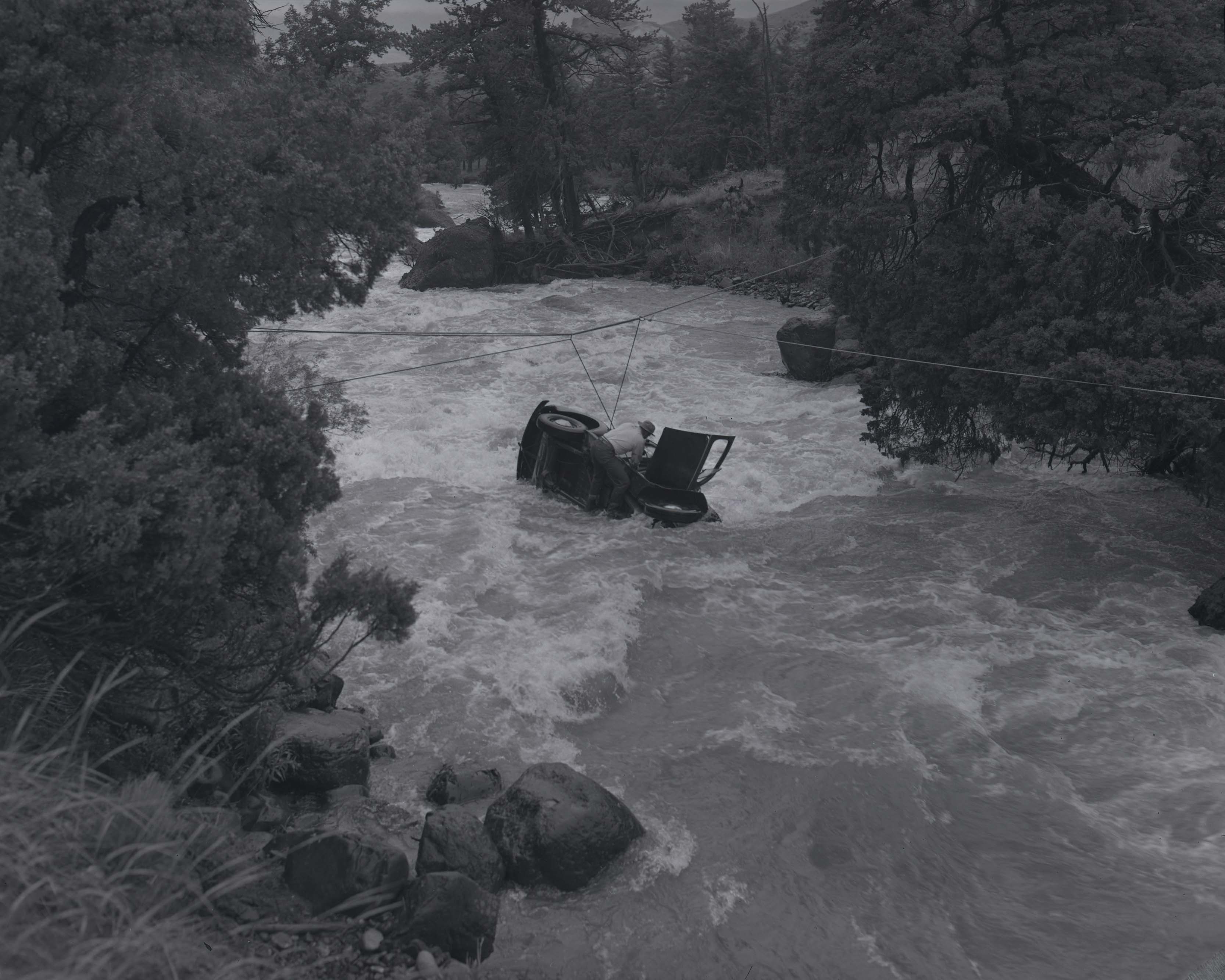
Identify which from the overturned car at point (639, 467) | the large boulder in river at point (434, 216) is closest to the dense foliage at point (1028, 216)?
the overturned car at point (639, 467)

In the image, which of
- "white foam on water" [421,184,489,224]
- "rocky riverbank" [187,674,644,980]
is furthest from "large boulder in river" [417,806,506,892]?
"white foam on water" [421,184,489,224]

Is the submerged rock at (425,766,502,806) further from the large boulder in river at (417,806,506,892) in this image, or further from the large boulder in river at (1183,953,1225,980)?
the large boulder in river at (1183,953,1225,980)

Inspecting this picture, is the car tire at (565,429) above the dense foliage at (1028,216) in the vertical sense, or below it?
below

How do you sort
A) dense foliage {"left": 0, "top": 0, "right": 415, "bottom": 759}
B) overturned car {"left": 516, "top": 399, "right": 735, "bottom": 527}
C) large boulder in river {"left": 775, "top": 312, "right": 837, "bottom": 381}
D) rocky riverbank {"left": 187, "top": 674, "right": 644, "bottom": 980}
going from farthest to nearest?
large boulder in river {"left": 775, "top": 312, "right": 837, "bottom": 381}, overturned car {"left": 516, "top": 399, "right": 735, "bottom": 527}, dense foliage {"left": 0, "top": 0, "right": 415, "bottom": 759}, rocky riverbank {"left": 187, "top": 674, "right": 644, "bottom": 980}

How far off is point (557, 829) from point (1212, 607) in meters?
8.22

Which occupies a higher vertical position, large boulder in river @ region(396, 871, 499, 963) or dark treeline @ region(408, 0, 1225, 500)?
dark treeline @ region(408, 0, 1225, 500)

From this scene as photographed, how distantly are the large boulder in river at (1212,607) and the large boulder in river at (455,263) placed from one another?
77.3ft

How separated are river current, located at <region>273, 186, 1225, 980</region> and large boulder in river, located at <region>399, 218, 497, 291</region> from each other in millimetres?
13651

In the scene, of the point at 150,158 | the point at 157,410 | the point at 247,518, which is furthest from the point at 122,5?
the point at 247,518

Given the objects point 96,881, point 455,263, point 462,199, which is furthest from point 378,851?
point 462,199

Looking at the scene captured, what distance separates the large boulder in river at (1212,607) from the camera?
1070cm

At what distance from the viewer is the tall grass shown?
3.08 m

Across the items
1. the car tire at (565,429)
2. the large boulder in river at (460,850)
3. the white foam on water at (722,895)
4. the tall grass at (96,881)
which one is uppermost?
the tall grass at (96,881)

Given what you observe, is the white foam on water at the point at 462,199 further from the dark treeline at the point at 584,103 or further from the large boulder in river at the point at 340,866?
the large boulder in river at the point at 340,866
